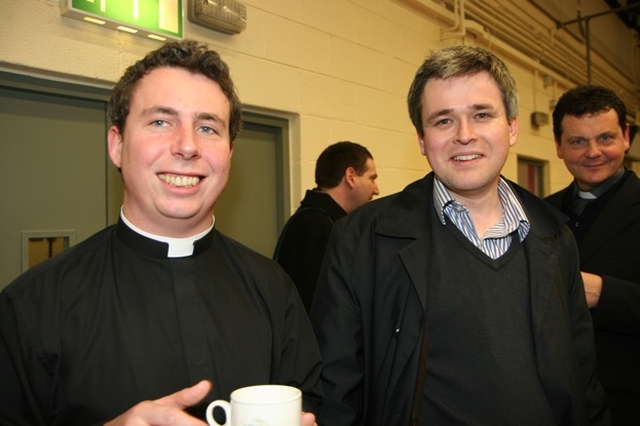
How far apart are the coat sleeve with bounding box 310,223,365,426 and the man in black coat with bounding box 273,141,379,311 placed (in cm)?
91

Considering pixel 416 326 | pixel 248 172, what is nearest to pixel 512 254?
pixel 416 326

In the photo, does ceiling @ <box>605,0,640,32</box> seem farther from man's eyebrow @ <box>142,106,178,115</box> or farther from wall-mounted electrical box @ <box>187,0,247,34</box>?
man's eyebrow @ <box>142,106,178,115</box>

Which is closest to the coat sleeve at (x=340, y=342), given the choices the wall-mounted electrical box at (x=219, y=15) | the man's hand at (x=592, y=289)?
the man's hand at (x=592, y=289)

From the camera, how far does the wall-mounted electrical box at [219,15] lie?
219 cm

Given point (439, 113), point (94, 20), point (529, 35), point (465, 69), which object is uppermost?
point (529, 35)

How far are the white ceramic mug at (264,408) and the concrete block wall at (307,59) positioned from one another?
1522 mm

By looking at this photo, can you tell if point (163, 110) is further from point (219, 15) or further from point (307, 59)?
point (307, 59)

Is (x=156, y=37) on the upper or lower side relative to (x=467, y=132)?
upper

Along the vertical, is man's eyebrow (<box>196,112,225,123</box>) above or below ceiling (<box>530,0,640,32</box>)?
below

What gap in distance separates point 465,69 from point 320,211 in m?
1.13

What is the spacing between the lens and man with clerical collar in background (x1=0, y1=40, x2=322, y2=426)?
970mm

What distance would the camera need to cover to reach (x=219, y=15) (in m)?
2.24

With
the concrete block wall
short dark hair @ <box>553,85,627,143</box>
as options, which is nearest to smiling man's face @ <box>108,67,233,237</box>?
the concrete block wall

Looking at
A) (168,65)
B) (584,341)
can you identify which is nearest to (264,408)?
(168,65)
